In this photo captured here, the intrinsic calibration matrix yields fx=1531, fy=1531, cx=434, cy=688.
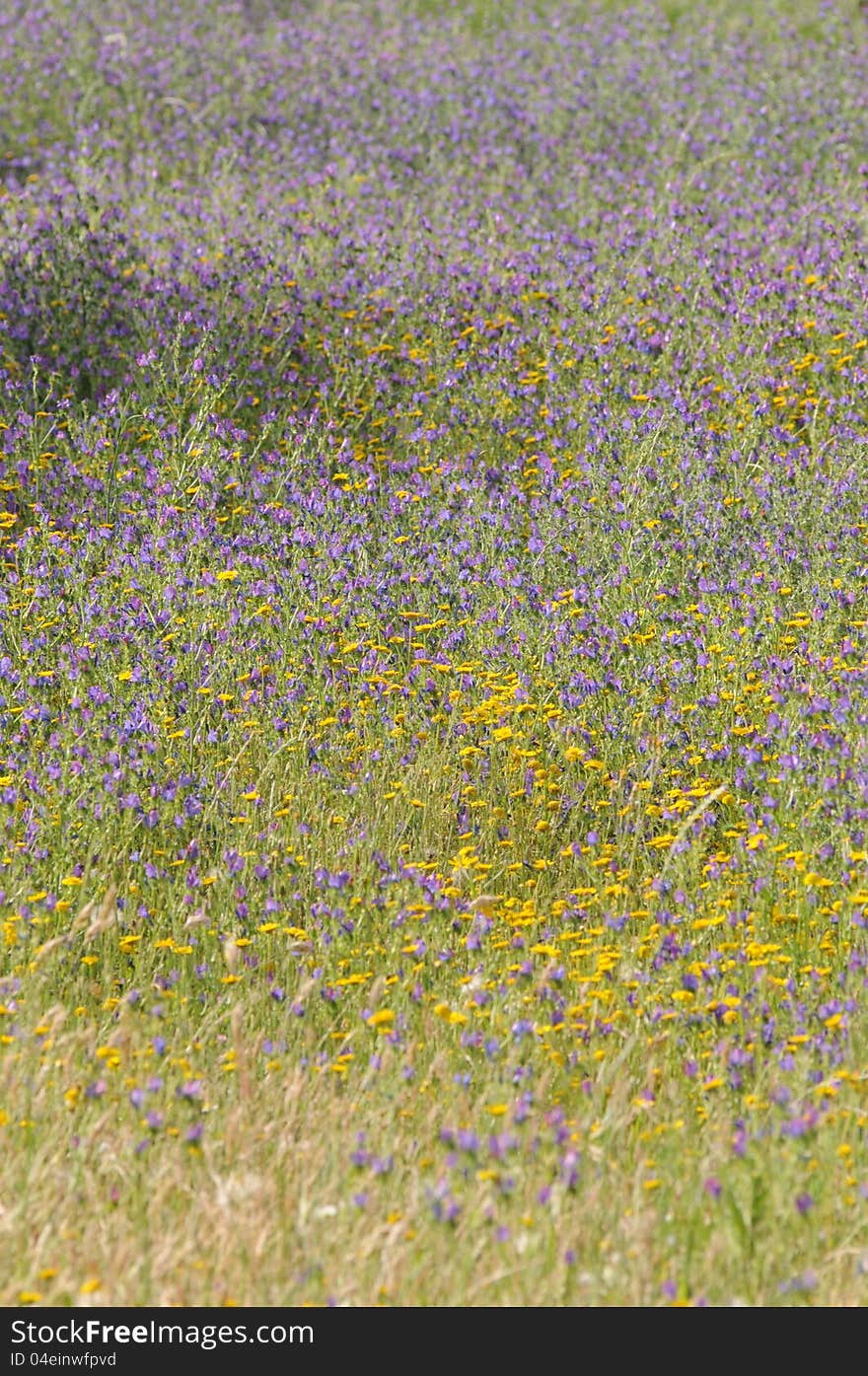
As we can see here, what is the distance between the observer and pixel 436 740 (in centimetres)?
448

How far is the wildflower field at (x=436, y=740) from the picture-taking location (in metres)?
2.82

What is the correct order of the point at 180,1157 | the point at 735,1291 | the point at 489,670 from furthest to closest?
1. the point at 489,670
2. the point at 180,1157
3. the point at 735,1291

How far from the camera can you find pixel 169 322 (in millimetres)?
7012

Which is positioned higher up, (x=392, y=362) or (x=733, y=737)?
(x=392, y=362)

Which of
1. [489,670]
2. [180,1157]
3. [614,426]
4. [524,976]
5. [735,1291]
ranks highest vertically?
[614,426]

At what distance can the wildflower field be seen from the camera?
2816 mm

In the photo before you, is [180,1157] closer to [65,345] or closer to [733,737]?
[733,737]

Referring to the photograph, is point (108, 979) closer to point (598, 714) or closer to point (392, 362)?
point (598, 714)

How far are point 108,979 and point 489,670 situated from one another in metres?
1.63

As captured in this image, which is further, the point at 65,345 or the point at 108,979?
the point at 65,345

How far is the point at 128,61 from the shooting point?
11.5 metres

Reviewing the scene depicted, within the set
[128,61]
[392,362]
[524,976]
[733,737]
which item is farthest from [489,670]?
[128,61]

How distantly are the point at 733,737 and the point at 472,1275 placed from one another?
2049 millimetres

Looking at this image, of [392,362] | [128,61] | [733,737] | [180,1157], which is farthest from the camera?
[128,61]
